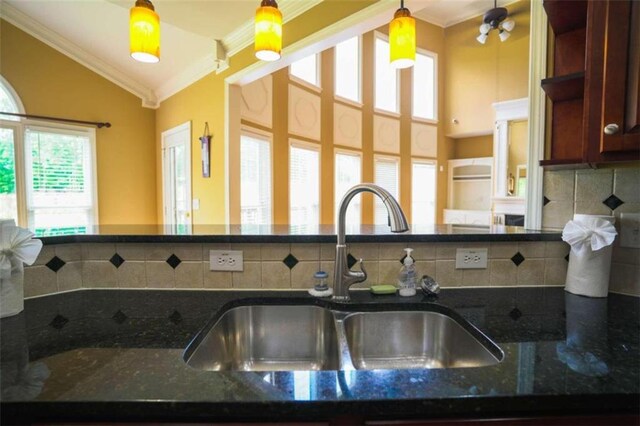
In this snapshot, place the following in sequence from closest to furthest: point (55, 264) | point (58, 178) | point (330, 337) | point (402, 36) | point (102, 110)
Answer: point (330, 337) → point (55, 264) → point (402, 36) → point (58, 178) → point (102, 110)

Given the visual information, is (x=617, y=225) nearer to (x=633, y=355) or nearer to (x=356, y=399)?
(x=633, y=355)

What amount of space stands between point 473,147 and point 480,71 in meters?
1.58

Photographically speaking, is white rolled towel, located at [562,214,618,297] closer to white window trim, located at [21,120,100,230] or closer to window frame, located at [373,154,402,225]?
white window trim, located at [21,120,100,230]

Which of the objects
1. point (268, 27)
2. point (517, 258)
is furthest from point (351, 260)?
point (268, 27)

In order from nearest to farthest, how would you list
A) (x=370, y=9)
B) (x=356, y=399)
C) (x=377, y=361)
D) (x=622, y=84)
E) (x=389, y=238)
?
(x=356, y=399) → (x=622, y=84) → (x=377, y=361) → (x=389, y=238) → (x=370, y=9)

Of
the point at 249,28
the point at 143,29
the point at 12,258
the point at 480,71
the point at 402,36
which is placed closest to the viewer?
the point at 12,258

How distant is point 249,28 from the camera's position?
2.93m

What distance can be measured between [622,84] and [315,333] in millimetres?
1157

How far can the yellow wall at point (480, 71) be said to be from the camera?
5.87 meters

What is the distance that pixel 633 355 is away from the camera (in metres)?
0.67

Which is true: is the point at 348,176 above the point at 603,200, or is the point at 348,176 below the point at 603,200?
above

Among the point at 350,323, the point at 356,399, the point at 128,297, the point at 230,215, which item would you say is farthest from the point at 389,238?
the point at 230,215

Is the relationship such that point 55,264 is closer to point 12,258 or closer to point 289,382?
point 12,258

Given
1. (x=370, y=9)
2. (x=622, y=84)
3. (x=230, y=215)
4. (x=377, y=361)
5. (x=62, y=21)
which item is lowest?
(x=377, y=361)
